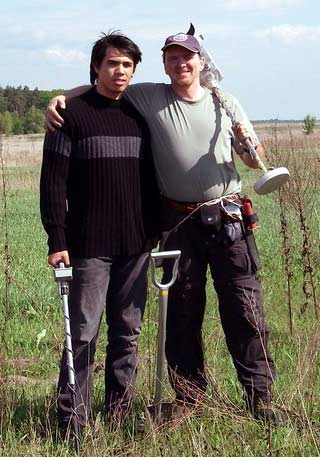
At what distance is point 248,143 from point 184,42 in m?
0.64

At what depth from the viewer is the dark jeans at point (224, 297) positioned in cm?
423

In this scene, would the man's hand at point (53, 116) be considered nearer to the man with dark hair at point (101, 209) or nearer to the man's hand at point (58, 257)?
the man with dark hair at point (101, 209)

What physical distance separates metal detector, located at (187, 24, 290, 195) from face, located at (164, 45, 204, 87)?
0.12 m

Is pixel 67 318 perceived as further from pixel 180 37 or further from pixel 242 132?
pixel 180 37

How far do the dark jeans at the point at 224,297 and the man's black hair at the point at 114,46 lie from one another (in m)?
0.89

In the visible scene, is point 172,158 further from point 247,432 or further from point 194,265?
point 247,432

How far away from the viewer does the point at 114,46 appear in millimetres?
3988

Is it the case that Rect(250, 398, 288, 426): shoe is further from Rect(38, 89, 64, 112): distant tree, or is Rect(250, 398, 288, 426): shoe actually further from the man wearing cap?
Rect(38, 89, 64, 112): distant tree

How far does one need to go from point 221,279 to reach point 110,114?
1112 millimetres

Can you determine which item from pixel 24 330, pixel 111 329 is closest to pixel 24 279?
pixel 24 330

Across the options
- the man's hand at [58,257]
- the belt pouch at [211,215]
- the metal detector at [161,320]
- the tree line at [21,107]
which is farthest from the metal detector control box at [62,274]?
the tree line at [21,107]

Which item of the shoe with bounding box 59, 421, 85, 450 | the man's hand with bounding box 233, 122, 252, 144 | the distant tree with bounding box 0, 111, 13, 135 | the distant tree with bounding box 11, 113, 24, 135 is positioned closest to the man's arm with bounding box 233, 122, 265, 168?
the man's hand with bounding box 233, 122, 252, 144

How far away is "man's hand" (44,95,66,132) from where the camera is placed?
12.8 ft

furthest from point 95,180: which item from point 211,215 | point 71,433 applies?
point 71,433
